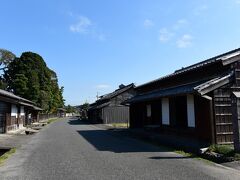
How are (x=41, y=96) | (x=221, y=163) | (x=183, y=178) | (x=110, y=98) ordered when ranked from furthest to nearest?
(x=41, y=96) < (x=110, y=98) < (x=221, y=163) < (x=183, y=178)

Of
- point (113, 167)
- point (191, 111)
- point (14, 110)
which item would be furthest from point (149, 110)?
point (113, 167)

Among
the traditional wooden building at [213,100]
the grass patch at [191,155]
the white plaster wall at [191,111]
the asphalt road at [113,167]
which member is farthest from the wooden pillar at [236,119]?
the white plaster wall at [191,111]

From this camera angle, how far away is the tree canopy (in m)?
46.2

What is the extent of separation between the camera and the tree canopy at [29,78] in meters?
46.2

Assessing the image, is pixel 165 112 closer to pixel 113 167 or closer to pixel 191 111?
pixel 191 111

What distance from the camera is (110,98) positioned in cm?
4506

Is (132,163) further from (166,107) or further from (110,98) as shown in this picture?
(110,98)

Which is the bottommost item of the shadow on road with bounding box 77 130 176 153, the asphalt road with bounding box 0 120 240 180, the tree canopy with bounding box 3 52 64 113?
the asphalt road with bounding box 0 120 240 180

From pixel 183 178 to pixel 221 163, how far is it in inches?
109

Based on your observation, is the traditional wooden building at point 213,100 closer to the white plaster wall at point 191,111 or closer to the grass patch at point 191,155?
the white plaster wall at point 191,111

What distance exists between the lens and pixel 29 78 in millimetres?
49188

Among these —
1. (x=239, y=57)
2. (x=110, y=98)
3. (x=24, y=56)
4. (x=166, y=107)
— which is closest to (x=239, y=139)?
(x=239, y=57)

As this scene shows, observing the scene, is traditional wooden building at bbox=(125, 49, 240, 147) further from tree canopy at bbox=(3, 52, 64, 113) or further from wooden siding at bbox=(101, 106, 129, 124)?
tree canopy at bbox=(3, 52, 64, 113)

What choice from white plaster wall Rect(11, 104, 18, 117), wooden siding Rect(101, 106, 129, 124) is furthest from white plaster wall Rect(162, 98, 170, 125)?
wooden siding Rect(101, 106, 129, 124)
